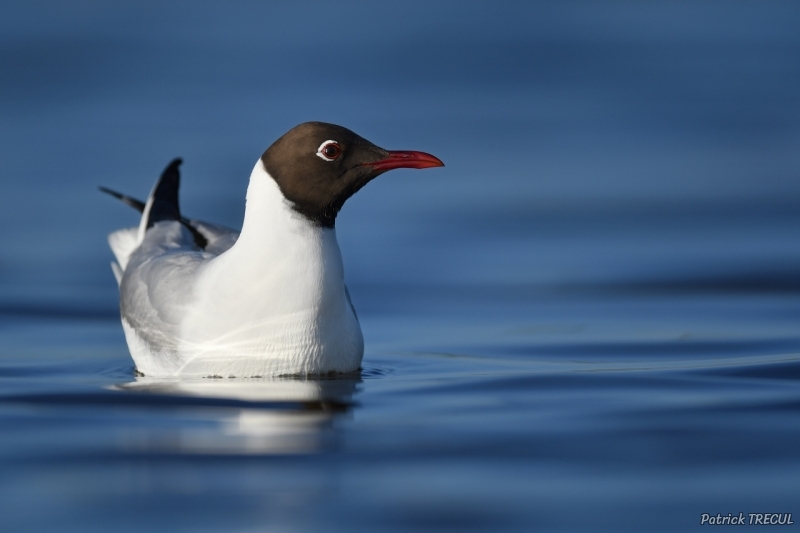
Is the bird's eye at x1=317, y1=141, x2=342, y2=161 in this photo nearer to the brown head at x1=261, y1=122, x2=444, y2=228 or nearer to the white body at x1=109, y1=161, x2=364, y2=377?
the brown head at x1=261, y1=122, x2=444, y2=228

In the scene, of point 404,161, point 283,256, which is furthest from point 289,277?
point 404,161

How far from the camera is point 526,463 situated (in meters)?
5.99

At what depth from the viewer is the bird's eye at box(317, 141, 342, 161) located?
292 inches

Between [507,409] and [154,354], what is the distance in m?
2.11

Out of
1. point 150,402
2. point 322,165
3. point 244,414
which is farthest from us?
point 322,165

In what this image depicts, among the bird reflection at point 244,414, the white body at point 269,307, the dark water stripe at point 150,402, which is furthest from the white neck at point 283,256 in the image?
the dark water stripe at point 150,402

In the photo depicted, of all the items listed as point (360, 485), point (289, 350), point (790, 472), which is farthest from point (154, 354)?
point (790, 472)

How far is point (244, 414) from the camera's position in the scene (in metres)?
6.68

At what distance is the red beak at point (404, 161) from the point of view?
7.56 m

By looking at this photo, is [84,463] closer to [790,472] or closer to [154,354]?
[154,354]

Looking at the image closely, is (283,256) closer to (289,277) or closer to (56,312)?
(289,277)

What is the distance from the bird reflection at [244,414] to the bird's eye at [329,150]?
43.9 inches

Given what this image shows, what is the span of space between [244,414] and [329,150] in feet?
4.88

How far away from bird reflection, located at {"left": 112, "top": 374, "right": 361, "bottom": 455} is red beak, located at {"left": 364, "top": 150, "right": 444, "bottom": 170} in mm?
1092
